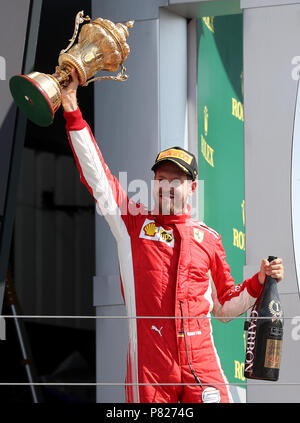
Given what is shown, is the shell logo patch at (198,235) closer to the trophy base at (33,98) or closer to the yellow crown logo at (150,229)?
the yellow crown logo at (150,229)

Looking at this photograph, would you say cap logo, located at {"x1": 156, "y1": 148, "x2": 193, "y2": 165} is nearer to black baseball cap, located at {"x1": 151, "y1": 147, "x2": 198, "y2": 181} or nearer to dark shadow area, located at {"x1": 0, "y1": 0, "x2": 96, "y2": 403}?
black baseball cap, located at {"x1": 151, "y1": 147, "x2": 198, "y2": 181}

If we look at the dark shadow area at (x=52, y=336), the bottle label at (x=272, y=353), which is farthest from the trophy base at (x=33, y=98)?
the bottle label at (x=272, y=353)

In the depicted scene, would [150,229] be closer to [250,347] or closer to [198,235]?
[198,235]

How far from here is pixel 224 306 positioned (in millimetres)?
2783

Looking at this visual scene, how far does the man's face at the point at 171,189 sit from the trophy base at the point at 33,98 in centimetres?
37

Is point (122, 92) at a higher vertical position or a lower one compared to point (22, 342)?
higher

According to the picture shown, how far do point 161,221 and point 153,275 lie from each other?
0.18m

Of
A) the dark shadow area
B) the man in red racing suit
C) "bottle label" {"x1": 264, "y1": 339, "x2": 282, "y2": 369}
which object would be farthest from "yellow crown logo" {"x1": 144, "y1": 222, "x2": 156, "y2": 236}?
A: the dark shadow area

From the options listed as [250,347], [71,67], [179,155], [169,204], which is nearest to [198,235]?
[169,204]

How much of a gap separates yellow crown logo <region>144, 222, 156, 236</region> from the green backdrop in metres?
1.21

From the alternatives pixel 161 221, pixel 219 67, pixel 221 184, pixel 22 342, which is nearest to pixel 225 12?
pixel 219 67

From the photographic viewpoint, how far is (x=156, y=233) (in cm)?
271

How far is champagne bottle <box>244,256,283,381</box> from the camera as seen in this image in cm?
259

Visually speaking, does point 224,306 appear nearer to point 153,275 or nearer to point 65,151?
point 153,275
